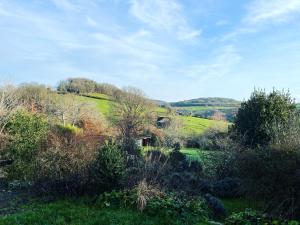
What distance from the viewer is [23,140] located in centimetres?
1758

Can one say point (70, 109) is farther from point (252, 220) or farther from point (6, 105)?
point (252, 220)

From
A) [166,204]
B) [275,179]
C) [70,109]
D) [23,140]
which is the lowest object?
[166,204]

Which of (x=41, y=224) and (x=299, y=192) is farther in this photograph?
(x=299, y=192)

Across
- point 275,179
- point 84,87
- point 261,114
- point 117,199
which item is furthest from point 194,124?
point 117,199

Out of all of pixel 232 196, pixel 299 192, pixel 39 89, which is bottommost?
pixel 232 196

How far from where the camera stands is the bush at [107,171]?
39.0 feet

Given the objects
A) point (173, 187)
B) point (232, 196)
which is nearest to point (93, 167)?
point (173, 187)

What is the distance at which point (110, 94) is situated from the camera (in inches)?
2505

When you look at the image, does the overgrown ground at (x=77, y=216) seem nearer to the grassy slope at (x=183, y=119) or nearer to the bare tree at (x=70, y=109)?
the bare tree at (x=70, y=109)

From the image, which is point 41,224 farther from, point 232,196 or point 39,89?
point 39,89

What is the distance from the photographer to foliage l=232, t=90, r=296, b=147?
750 inches

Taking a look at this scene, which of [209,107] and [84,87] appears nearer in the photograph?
[84,87]

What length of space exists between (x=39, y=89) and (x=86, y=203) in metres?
38.0

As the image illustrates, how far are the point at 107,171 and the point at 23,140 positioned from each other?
296 inches
